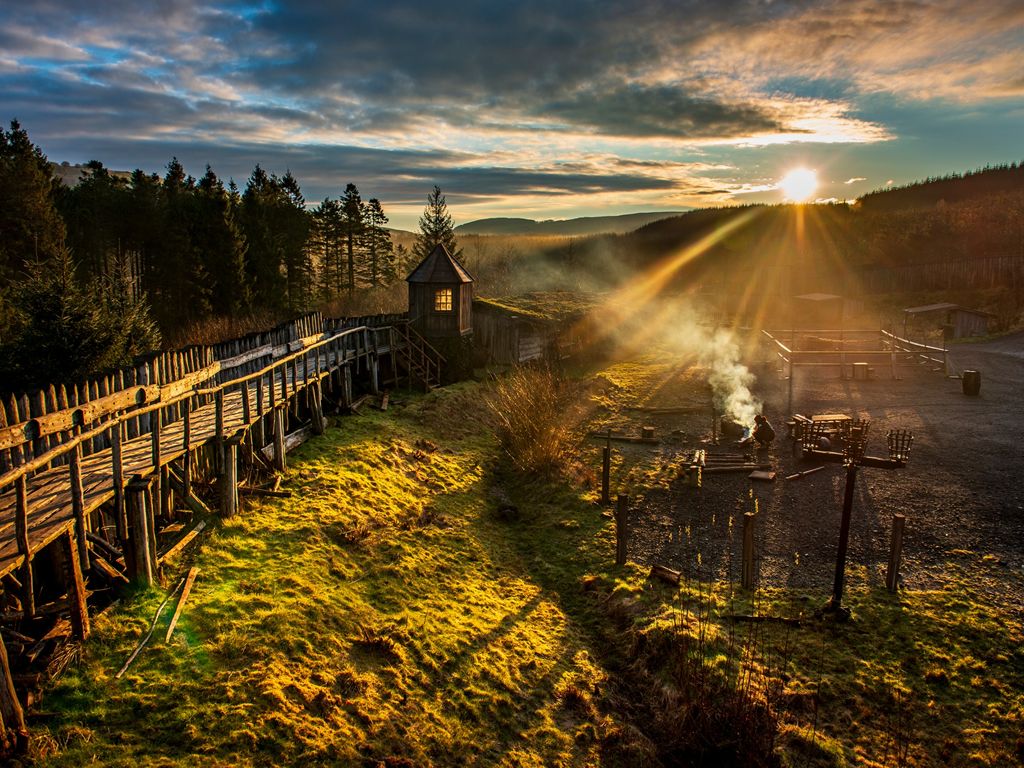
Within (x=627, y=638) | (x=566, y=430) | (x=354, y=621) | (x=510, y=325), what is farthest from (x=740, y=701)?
(x=510, y=325)

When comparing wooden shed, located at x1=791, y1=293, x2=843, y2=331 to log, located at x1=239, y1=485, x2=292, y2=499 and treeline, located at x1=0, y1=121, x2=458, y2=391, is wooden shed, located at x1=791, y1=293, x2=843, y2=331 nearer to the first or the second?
treeline, located at x1=0, y1=121, x2=458, y2=391

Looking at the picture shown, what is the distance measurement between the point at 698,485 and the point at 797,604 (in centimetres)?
752

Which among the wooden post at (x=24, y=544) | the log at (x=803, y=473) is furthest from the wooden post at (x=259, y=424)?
the log at (x=803, y=473)

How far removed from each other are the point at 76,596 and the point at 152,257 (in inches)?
1882

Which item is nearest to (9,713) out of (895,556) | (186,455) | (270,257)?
(186,455)

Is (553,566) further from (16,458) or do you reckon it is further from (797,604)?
(16,458)

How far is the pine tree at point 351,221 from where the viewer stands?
2494 inches

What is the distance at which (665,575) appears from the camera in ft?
50.8

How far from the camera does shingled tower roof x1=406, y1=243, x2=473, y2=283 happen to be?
3341 cm

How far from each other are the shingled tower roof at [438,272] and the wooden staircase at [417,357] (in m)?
2.74

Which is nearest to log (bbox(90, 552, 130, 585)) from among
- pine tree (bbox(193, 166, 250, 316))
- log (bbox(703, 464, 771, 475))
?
log (bbox(703, 464, 771, 475))

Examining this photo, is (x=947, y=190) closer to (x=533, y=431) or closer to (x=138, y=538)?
(x=533, y=431)

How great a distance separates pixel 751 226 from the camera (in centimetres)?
9575

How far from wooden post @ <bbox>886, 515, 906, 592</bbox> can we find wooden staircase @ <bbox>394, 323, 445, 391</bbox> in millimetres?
20936
